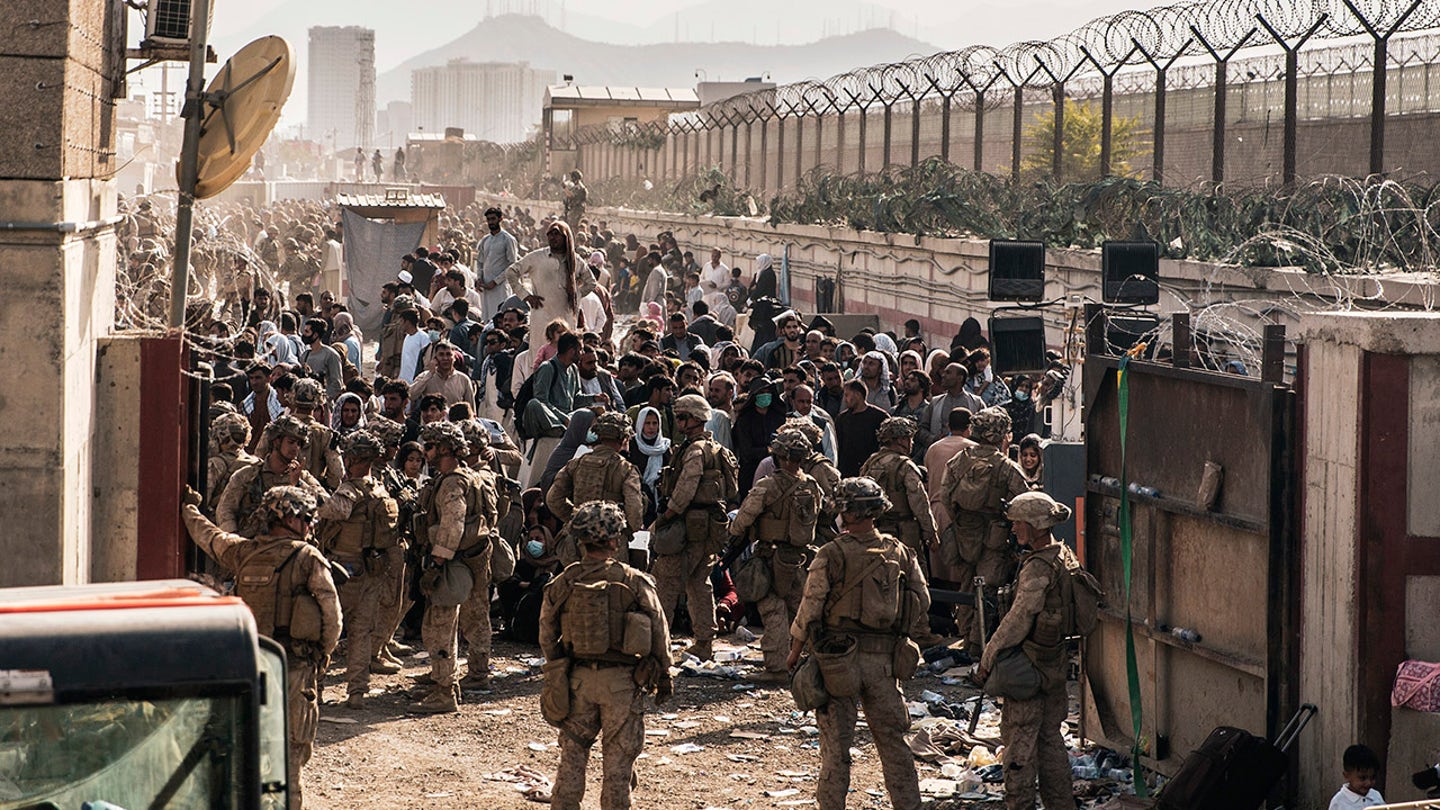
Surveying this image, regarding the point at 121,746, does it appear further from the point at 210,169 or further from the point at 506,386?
the point at 506,386

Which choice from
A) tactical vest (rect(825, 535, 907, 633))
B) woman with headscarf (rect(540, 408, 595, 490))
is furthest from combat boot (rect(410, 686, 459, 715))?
tactical vest (rect(825, 535, 907, 633))

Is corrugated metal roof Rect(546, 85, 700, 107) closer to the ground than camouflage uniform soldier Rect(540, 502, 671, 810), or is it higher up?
higher up

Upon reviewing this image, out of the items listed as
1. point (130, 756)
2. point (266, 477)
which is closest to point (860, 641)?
point (266, 477)

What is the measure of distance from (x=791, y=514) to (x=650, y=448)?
5.60 feet

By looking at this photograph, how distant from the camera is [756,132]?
Result: 4750cm

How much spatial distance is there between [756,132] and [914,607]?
41.0 m

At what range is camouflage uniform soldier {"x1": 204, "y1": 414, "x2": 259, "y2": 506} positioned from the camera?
357 inches

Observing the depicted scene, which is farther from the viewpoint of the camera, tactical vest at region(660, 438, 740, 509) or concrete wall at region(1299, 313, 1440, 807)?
tactical vest at region(660, 438, 740, 509)

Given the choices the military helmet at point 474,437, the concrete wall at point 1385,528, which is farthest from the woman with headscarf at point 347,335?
the concrete wall at point 1385,528

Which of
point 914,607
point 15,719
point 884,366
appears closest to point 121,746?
point 15,719

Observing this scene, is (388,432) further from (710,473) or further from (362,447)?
(710,473)

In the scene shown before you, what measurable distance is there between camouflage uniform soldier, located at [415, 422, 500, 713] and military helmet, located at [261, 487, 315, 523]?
5.83ft

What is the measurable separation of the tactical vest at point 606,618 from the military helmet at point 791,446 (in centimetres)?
230

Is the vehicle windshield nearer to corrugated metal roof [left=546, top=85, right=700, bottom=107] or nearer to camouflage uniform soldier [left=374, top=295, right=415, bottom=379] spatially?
camouflage uniform soldier [left=374, top=295, right=415, bottom=379]
